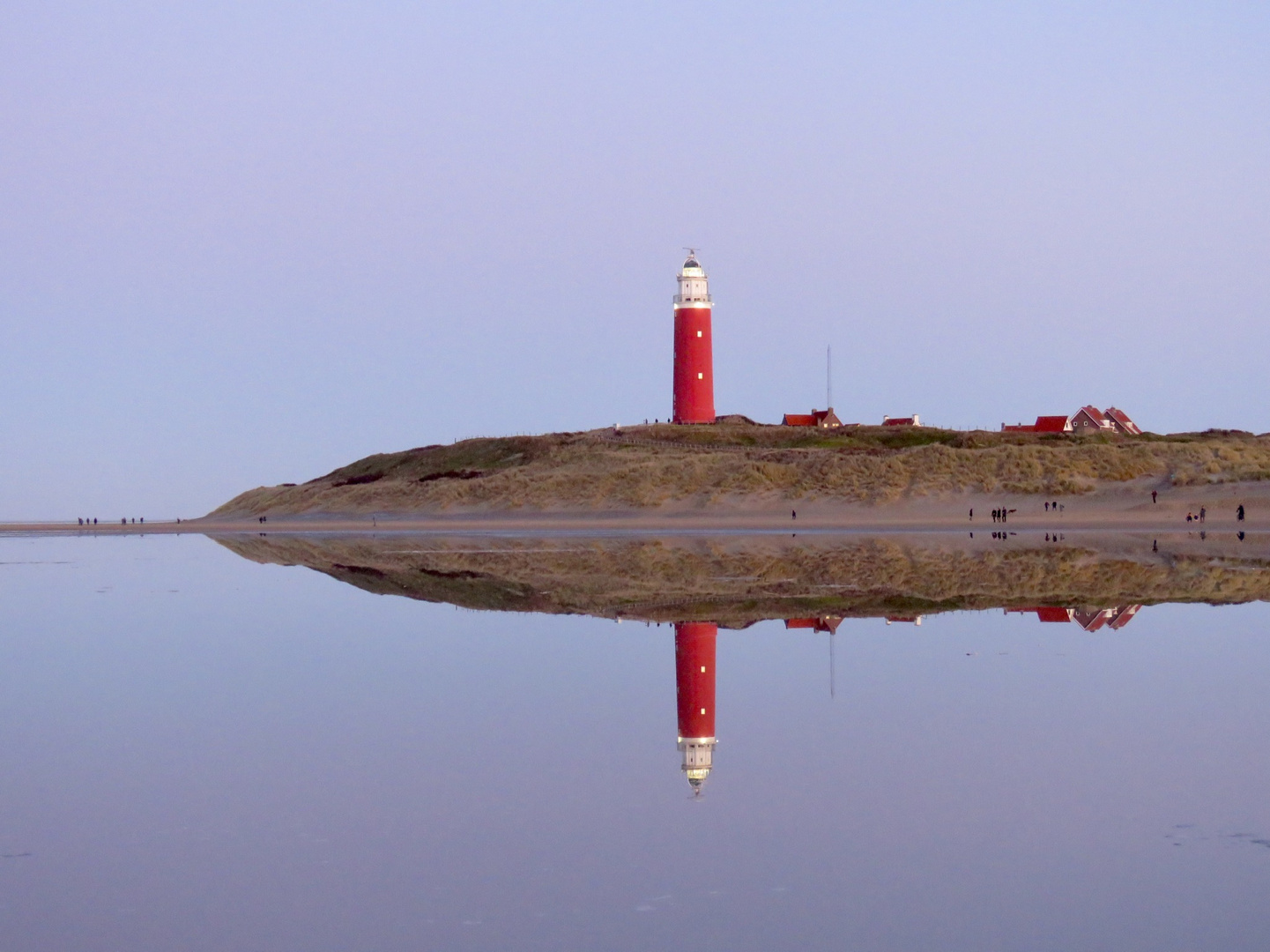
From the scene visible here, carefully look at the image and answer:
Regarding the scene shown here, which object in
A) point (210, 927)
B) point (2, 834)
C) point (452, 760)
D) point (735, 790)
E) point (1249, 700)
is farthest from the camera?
point (1249, 700)

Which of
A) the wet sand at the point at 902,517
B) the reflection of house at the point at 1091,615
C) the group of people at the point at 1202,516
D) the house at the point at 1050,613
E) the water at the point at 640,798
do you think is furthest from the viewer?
the wet sand at the point at 902,517

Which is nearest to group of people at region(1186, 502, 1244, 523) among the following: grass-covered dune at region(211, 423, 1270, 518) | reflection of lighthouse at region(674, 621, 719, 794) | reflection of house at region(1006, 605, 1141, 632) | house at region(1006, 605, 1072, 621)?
grass-covered dune at region(211, 423, 1270, 518)

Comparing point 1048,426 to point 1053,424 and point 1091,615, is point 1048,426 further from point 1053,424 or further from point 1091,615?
point 1091,615

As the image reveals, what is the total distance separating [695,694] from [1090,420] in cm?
7851

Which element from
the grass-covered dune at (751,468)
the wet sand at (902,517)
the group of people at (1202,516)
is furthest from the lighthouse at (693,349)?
the group of people at (1202,516)

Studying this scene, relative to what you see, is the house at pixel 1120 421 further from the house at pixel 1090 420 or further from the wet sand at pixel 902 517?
the wet sand at pixel 902 517

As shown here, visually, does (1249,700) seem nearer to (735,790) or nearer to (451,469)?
(735,790)

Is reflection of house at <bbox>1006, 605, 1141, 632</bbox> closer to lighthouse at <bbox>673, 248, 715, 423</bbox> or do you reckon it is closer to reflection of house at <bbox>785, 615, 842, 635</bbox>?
reflection of house at <bbox>785, 615, 842, 635</bbox>

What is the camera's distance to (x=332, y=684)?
53.7 ft

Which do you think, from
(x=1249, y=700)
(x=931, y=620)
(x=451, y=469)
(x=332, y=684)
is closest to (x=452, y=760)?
(x=332, y=684)

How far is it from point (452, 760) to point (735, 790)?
2.49 m

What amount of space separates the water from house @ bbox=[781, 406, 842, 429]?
72.8 meters

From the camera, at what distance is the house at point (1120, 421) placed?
88562mm

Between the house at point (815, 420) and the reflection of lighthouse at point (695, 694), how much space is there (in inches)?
2818
